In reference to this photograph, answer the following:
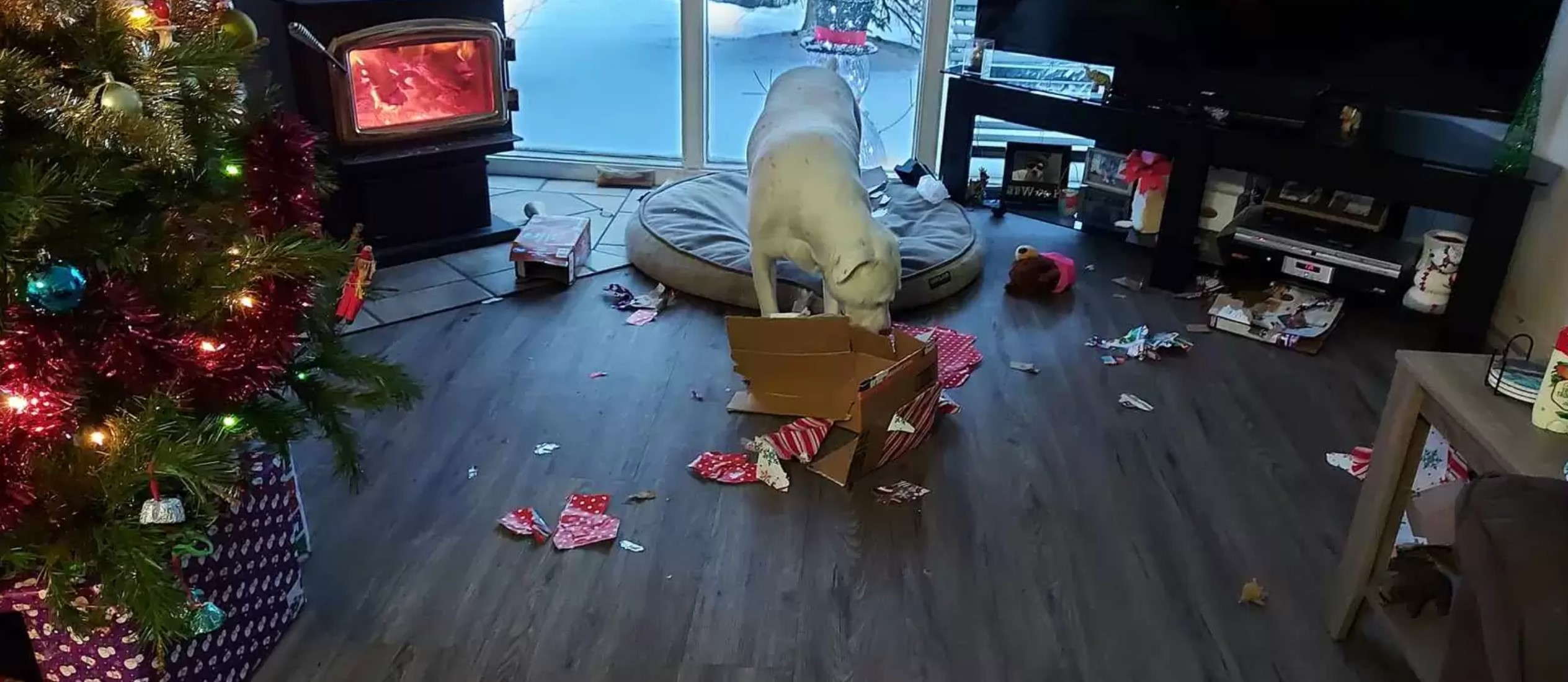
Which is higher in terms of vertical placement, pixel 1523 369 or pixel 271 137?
pixel 271 137

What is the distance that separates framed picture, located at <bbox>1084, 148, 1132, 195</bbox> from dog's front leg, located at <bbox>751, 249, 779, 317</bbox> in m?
1.47

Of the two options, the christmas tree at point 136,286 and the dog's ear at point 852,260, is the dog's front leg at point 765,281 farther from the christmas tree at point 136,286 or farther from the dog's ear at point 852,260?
the christmas tree at point 136,286

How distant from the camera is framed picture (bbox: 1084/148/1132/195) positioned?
12.0 feet

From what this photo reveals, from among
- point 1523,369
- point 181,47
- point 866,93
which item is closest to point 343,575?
point 181,47

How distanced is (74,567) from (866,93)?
3416 millimetres

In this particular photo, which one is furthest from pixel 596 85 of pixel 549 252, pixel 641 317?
pixel 641 317

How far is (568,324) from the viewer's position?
2.97m

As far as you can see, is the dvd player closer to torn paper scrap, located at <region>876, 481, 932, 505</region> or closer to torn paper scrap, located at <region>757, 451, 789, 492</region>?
torn paper scrap, located at <region>876, 481, 932, 505</region>

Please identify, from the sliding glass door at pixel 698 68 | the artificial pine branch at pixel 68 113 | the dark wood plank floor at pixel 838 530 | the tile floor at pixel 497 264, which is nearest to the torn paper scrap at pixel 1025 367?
the dark wood plank floor at pixel 838 530

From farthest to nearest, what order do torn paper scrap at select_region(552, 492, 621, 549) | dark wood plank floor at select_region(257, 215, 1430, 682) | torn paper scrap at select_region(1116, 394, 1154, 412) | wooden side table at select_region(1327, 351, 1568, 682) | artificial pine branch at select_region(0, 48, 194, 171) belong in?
torn paper scrap at select_region(1116, 394, 1154, 412)
torn paper scrap at select_region(552, 492, 621, 549)
dark wood plank floor at select_region(257, 215, 1430, 682)
wooden side table at select_region(1327, 351, 1568, 682)
artificial pine branch at select_region(0, 48, 194, 171)

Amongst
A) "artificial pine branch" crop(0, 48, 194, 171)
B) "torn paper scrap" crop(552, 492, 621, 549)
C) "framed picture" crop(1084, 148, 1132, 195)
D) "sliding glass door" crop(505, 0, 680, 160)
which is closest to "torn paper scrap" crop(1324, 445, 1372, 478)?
"framed picture" crop(1084, 148, 1132, 195)

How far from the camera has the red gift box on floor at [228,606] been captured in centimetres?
148

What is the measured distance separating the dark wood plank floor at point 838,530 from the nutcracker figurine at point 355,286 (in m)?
0.52

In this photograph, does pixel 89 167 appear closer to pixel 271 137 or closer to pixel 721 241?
pixel 271 137
